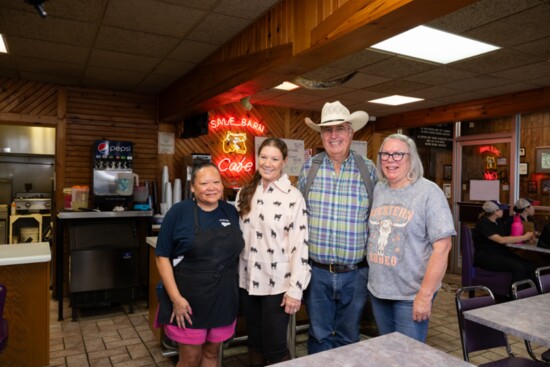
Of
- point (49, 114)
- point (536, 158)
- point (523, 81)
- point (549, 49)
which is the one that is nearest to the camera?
point (549, 49)

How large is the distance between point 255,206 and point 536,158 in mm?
6297

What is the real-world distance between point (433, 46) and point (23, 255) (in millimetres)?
4024

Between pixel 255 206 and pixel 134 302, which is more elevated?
pixel 255 206

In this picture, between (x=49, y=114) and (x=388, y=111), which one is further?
(x=388, y=111)

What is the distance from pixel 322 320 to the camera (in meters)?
2.45

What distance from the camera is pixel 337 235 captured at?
2.38 m

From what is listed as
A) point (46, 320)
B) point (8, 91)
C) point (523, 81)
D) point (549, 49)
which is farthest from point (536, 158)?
point (8, 91)

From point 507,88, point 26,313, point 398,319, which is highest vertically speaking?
point 507,88

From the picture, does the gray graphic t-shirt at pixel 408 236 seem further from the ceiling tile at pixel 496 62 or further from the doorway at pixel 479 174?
the doorway at pixel 479 174

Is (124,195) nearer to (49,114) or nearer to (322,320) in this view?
(49,114)

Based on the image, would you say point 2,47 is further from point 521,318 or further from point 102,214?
point 521,318

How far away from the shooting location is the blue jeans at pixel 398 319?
6.82 ft

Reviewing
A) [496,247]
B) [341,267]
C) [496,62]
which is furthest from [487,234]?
[341,267]

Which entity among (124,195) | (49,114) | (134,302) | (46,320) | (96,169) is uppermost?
(49,114)
